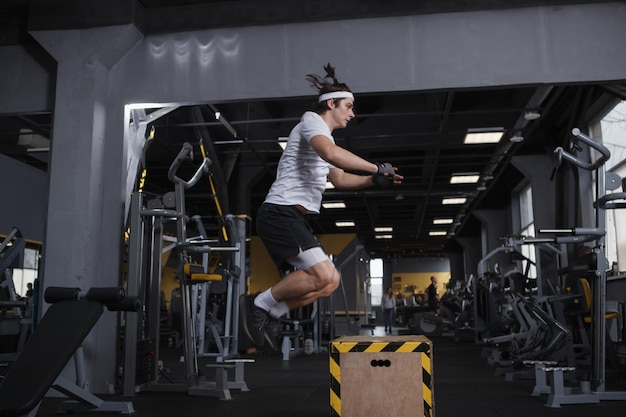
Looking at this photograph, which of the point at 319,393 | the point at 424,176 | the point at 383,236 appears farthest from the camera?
the point at 383,236

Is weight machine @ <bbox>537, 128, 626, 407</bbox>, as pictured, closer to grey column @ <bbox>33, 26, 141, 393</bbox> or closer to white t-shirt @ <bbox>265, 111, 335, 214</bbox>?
white t-shirt @ <bbox>265, 111, 335, 214</bbox>

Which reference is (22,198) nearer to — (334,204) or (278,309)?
(334,204)

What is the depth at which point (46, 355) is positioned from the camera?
2.31m

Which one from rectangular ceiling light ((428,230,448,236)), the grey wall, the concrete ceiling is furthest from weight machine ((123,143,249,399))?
rectangular ceiling light ((428,230,448,236))

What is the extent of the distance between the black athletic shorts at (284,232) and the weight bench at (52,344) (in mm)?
708

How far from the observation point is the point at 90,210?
5.12 m

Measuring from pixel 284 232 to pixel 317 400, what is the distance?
224 centimetres

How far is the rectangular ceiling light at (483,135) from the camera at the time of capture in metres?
9.34

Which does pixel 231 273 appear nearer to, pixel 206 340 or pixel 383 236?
pixel 206 340

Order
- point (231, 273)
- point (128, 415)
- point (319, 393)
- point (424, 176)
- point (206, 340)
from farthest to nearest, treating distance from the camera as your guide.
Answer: point (424, 176)
point (206, 340)
point (231, 273)
point (319, 393)
point (128, 415)

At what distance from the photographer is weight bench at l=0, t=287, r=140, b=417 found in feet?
7.03

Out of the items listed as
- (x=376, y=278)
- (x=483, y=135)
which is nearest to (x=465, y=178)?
(x=483, y=135)

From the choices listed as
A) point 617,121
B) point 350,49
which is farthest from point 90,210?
point 617,121

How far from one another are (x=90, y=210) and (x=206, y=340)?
16.7ft
